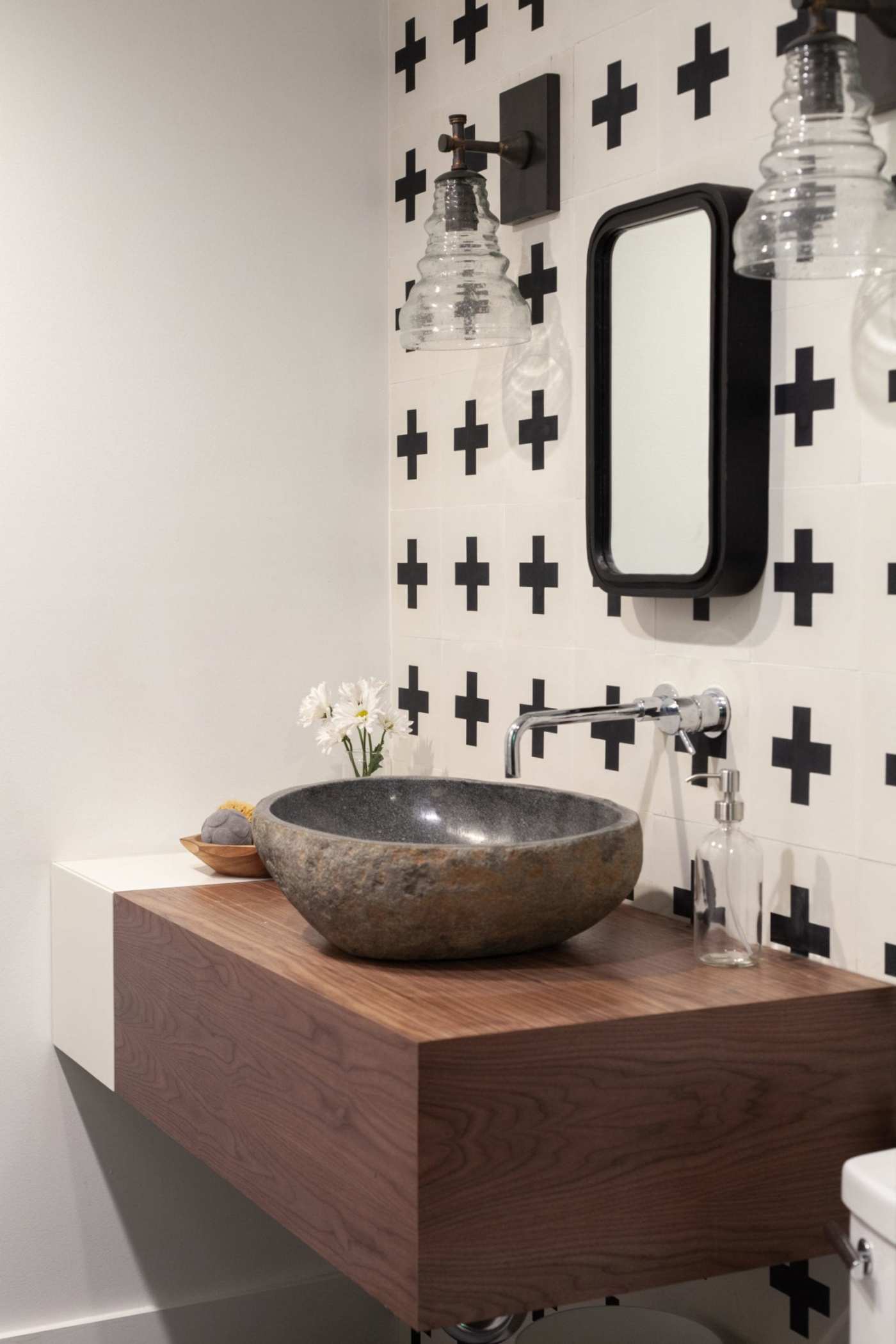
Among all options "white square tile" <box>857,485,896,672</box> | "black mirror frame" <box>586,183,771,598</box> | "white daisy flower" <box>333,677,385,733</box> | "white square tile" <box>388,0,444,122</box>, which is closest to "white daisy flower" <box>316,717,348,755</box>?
"white daisy flower" <box>333,677,385,733</box>

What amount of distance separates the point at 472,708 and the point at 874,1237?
1.21 metres

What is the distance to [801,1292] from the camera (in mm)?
1687

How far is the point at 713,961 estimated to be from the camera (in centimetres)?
161

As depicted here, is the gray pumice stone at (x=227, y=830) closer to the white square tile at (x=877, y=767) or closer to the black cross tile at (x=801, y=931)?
the black cross tile at (x=801, y=931)

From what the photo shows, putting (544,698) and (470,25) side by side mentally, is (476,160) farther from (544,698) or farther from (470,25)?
(544,698)

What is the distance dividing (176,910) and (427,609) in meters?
0.75

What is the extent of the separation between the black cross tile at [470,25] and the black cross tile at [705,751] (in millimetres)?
1176

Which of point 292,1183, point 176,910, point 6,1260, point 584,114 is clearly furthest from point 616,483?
point 6,1260

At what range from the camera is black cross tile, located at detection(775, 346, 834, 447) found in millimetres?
1616

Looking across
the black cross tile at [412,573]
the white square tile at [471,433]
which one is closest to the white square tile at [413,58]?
the white square tile at [471,433]

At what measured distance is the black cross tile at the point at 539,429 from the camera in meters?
2.12

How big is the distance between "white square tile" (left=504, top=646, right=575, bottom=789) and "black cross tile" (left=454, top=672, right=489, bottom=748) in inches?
3.3

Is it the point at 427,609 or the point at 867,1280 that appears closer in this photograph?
the point at 867,1280

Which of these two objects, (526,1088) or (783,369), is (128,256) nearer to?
(783,369)
